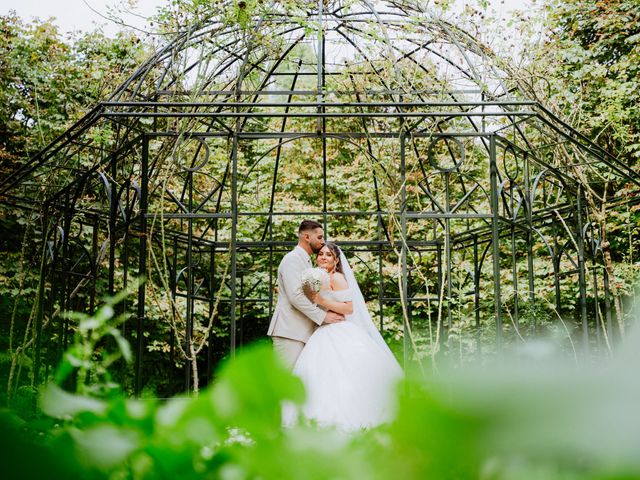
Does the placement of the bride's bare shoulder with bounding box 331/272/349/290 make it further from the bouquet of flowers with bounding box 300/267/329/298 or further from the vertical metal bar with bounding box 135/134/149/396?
the vertical metal bar with bounding box 135/134/149/396

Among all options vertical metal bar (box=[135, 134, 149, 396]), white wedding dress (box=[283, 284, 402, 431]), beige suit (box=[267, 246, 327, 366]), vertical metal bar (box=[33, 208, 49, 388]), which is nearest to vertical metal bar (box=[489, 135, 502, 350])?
white wedding dress (box=[283, 284, 402, 431])

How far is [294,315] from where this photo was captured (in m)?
5.38

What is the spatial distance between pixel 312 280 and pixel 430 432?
482cm

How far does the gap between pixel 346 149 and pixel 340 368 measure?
868 cm

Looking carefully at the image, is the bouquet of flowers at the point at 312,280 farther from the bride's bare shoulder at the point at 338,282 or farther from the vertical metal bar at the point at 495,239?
the vertical metal bar at the point at 495,239

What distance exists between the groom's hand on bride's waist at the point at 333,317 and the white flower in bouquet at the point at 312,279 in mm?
300

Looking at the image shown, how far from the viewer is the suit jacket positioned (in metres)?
5.27

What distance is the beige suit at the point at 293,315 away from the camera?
17.3ft

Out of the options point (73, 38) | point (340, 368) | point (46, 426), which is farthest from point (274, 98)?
point (46, 426)

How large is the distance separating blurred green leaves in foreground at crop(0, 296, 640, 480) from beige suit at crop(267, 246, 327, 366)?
4.89 m

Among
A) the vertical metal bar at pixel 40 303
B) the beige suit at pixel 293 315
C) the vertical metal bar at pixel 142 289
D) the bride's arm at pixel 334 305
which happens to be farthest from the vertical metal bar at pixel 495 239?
the vertical metal bar at pixel 40 303

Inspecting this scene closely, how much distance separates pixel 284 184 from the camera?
39.0 feet

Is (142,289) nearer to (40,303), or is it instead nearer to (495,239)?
(40,303)

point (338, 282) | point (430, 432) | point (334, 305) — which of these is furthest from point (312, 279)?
point (430, 432)
